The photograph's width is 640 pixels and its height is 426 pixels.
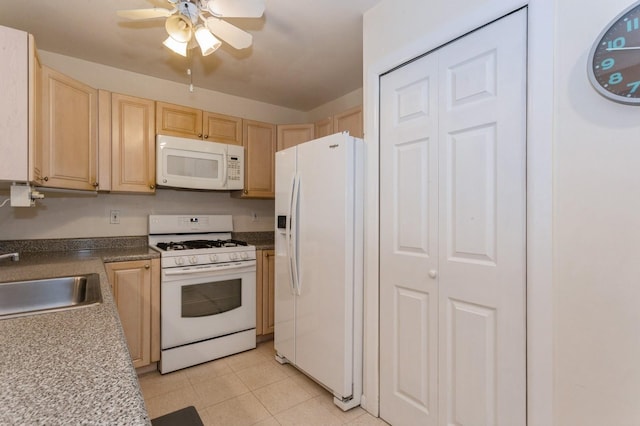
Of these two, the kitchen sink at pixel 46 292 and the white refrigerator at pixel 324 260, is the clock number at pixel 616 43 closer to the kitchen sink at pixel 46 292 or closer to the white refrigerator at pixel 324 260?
the white refrigerator at pixel 324 260

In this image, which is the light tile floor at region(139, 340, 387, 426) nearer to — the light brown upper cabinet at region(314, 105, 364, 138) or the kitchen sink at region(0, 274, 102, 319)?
the kitchen sink at region(0, 274, 102, 319)

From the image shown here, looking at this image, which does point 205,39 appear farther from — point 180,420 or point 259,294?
point 259,294

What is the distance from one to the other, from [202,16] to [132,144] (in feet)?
4.25

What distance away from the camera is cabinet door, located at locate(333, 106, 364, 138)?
2664 millimetres

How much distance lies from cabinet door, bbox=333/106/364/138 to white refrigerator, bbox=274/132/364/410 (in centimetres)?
67

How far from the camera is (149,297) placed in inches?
91.5

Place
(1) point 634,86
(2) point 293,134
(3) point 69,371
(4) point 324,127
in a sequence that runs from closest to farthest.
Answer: (3) point 69,371 → (1) point 634,86 → (4) point 324,127 → (2) point 293,134

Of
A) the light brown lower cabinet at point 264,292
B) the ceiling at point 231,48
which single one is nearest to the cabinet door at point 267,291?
the light brown lower cabinet at point 264,292

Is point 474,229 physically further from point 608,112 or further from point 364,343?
point 364,343

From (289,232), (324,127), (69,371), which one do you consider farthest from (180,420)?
(324,127)

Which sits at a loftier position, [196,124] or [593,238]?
[196,124]

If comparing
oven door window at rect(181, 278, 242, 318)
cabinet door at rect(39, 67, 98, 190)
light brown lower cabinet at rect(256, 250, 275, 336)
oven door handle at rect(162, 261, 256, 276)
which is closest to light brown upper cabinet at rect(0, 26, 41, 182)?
cabinet door at rect(39, 67, 98, 190)

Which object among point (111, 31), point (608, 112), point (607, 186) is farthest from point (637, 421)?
point (111, 31)

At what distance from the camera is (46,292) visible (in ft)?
4.89
